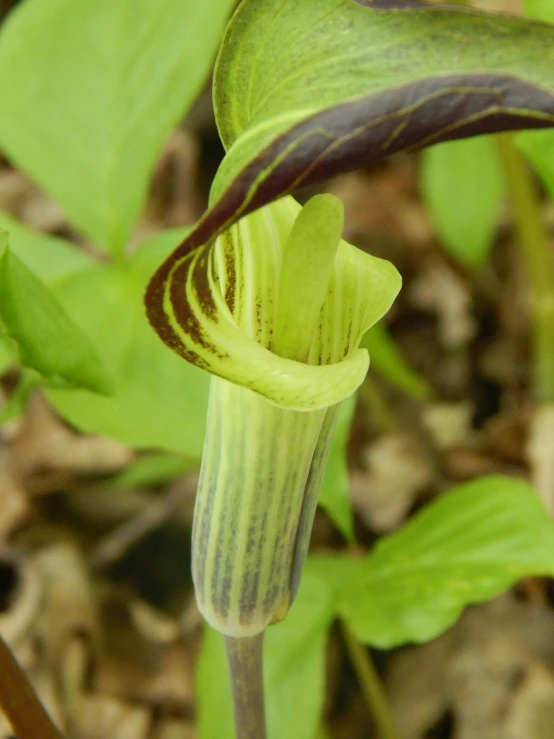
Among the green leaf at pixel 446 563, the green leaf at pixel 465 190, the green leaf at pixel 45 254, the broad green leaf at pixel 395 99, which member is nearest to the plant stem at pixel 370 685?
the green leaf at pixel 446 563

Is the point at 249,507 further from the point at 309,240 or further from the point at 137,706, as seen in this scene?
the point at 137,706

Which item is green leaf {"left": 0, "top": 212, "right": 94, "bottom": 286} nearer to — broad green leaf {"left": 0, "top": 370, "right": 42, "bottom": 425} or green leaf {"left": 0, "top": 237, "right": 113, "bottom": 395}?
broad green leaf {"left": 0, "top": 370, "right": 42, "bottom": 425}

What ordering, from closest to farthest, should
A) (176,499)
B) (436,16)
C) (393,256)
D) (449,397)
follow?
(436,16), (176,499), (449,397), (393,256)

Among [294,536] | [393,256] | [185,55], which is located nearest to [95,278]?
[185,55]

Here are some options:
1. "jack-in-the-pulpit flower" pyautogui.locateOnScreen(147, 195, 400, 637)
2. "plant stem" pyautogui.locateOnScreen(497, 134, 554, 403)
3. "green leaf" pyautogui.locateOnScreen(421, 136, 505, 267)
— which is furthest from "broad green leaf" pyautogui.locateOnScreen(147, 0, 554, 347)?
"green leaf" pyautogui.locateOnScreen(421, 136, 505, 267)

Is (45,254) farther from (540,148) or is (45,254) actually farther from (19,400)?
(540,148)

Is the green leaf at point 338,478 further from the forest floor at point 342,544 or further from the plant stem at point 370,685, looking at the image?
the forest floor at point 342,544

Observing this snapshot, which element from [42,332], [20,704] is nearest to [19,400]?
[42,332]
